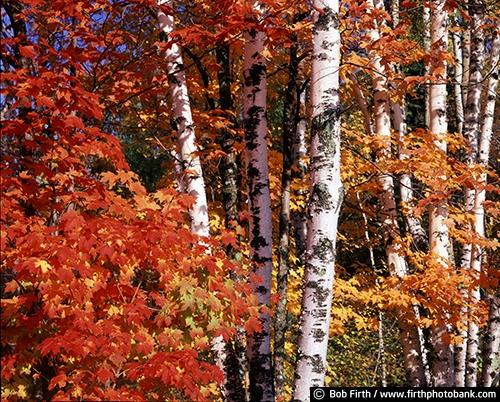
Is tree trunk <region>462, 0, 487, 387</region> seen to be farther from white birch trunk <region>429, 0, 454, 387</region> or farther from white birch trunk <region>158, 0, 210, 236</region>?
white birch trunk <region>158, 0, 210, 236</region>

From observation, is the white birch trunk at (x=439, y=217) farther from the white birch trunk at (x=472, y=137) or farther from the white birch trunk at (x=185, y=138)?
the white birch trunk at (x=185, y=138)

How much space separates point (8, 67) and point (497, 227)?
48.0 ft

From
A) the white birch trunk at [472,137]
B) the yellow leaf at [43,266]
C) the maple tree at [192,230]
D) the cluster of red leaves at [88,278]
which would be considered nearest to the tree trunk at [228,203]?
the maple tree at [192,230]

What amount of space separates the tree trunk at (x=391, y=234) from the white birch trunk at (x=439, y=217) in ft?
1.30

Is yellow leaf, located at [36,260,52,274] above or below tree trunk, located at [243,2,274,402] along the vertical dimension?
below

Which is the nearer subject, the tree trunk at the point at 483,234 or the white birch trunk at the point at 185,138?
the white birch trunk at the point at 185,138

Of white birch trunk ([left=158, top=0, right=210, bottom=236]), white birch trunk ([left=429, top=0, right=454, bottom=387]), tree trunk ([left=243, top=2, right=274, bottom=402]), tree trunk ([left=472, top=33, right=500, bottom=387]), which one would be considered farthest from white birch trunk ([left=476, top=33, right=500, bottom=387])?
white birch trunk ([left=158, top=0, right=210, bottom=236])

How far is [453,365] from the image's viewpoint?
7.15 m

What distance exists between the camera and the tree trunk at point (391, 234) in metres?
7.41

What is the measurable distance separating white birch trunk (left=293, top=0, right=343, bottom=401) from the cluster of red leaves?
28.1 inches

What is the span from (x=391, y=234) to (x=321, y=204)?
3974 mm

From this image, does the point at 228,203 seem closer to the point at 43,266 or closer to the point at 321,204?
the point at 321,204

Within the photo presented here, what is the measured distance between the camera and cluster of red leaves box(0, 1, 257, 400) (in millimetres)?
3633

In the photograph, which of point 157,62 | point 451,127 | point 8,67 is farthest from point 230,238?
point 451,127
